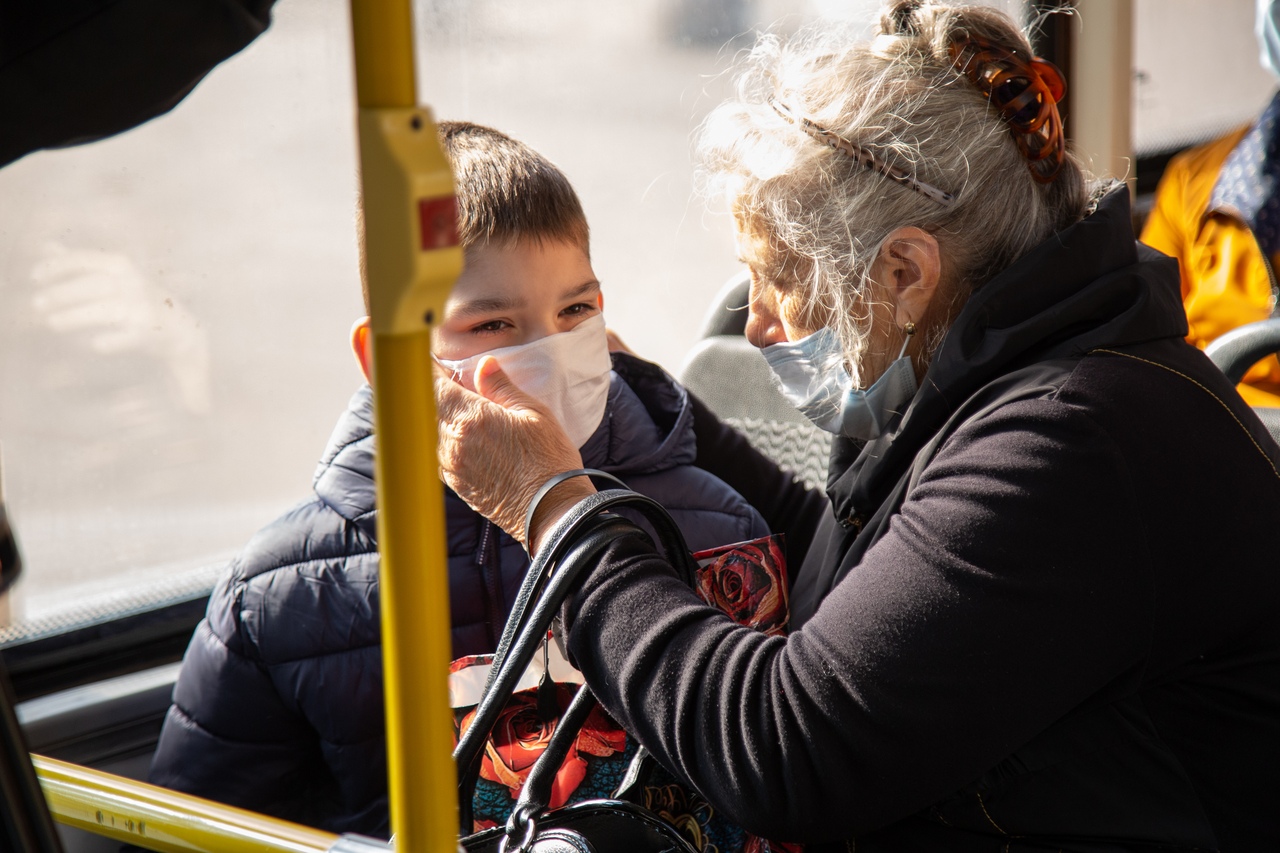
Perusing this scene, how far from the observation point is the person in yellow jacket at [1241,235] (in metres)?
2.93

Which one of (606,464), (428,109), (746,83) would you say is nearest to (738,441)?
(606,464)

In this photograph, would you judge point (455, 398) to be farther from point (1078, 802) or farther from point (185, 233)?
point (1078, 802)

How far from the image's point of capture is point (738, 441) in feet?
6.11

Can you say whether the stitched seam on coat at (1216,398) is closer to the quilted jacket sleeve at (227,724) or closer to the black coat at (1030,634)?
the black coat at (1030,634)

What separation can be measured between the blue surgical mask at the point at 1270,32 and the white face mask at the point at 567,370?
262 centimetres

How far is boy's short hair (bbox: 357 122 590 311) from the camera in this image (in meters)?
1.45

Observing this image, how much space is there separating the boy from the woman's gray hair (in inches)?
10.8

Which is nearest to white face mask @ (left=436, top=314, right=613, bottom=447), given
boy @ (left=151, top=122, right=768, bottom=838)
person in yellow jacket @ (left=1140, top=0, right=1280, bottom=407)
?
boy @ (left=151, top=122, right=768, bottom=838)

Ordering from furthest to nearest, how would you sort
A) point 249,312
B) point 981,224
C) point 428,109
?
point 249,312
point 981,224
point 428,109

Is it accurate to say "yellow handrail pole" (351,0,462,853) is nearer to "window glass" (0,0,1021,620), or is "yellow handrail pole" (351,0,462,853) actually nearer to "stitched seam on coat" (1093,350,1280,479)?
"stitched seam on coat" (1093,350,1280,479)

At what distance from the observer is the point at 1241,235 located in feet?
9.91

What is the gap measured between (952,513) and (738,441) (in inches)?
31.5

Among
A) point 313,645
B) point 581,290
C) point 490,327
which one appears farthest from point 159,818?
point 581,290

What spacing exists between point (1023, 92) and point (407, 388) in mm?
951
